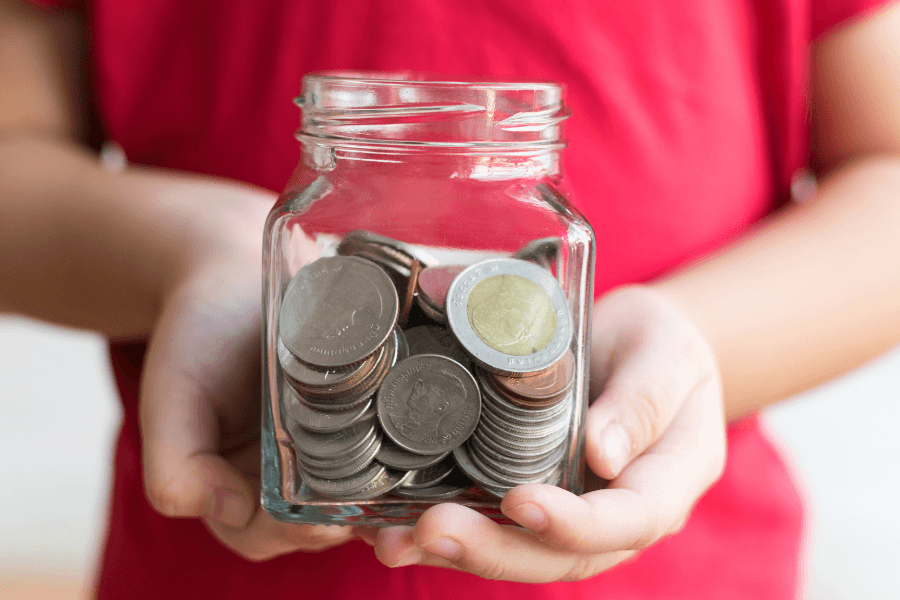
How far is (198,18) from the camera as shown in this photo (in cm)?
96

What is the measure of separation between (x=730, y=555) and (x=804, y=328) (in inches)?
12.5

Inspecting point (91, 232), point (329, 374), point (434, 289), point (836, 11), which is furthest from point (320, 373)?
point (836, 11)

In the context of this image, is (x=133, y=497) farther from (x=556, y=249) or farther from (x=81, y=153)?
(x=556, y=249)

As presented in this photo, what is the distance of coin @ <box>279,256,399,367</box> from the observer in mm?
604

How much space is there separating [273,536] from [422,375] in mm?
220

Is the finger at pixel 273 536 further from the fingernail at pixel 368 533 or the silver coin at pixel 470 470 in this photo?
the silver coin at pixel 470 470

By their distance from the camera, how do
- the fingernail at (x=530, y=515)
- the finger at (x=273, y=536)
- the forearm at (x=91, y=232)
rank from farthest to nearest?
the forearm at (x=91, y=232) → the finger at (x=273, y=536) → the fingernail at (x=530, y=515)

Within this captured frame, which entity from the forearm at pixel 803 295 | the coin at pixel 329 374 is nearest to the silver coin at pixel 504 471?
the coin at pixel 329 374

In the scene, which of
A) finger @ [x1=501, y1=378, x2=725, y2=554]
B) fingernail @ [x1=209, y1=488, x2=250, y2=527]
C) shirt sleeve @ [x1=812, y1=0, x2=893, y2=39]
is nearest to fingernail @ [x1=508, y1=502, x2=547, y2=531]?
finger @ [x1=501, y1=378, x2=725, y2=554]

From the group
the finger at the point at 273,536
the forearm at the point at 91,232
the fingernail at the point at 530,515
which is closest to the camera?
the fingernail at the point at 530,515

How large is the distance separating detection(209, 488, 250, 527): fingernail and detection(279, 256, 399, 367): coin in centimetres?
17

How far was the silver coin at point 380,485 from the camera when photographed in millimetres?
623

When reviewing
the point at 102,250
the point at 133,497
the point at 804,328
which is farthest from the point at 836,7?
the point at 133,497

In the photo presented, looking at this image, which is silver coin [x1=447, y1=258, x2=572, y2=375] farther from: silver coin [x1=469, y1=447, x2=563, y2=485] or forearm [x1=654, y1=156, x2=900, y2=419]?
forearm [x1=654, y1=156, x2=900, y2=419]
